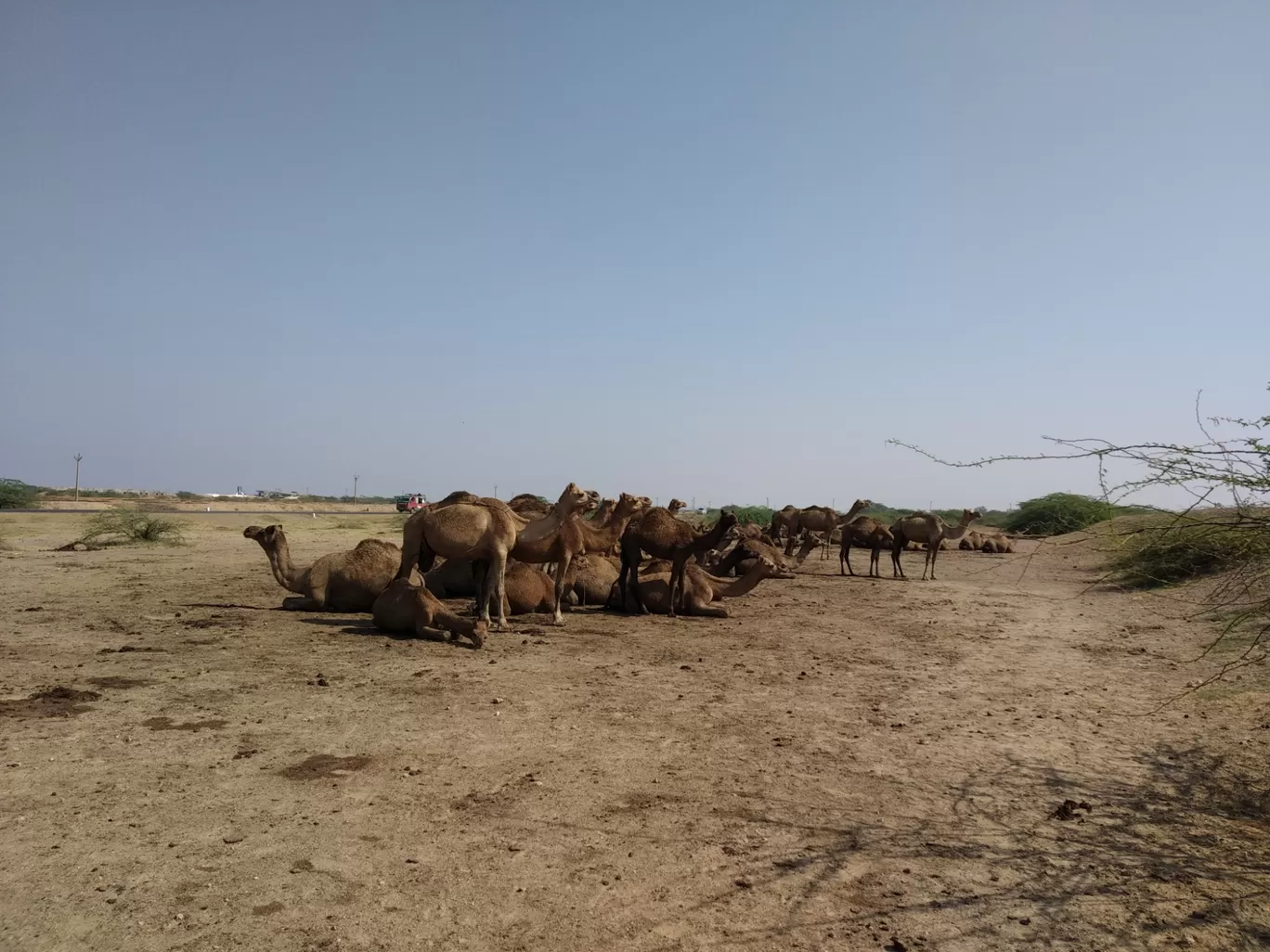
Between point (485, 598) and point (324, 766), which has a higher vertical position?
point (485, 598)

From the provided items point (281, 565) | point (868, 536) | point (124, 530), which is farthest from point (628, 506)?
point (124, 530)

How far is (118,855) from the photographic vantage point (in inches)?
178

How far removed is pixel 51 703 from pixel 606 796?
499cm

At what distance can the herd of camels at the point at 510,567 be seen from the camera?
11.7 metres

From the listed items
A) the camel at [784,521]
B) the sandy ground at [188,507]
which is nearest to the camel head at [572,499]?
the camel at [784,521]

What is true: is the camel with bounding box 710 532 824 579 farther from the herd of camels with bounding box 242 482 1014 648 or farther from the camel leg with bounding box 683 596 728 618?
the camel leg with bounding box 683 596 728 618

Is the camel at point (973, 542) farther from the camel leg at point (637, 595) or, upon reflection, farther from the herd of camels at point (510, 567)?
the camel leg at point (637, 595)

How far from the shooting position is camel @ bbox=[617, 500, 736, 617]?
48.4 feet

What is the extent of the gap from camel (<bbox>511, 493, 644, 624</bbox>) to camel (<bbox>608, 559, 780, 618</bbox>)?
142 cm

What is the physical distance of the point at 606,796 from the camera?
5.67 m

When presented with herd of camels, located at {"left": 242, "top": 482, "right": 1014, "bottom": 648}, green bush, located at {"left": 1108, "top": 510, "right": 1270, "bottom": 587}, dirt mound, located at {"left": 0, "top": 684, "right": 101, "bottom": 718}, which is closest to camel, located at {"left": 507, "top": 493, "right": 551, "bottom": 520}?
herd of camels, located at {"left": 242, "top": 482, "right": 1014, "bottom": 648}

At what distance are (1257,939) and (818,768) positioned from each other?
9.22 feet

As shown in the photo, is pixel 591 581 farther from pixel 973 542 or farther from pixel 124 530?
pixel 973 542

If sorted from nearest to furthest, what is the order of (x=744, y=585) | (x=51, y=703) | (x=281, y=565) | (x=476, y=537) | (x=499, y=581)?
(x=51, y=703)
(x=476, y=537)
(x=499, y=581)
(x=281, y=565)
(x=744, y=585)
